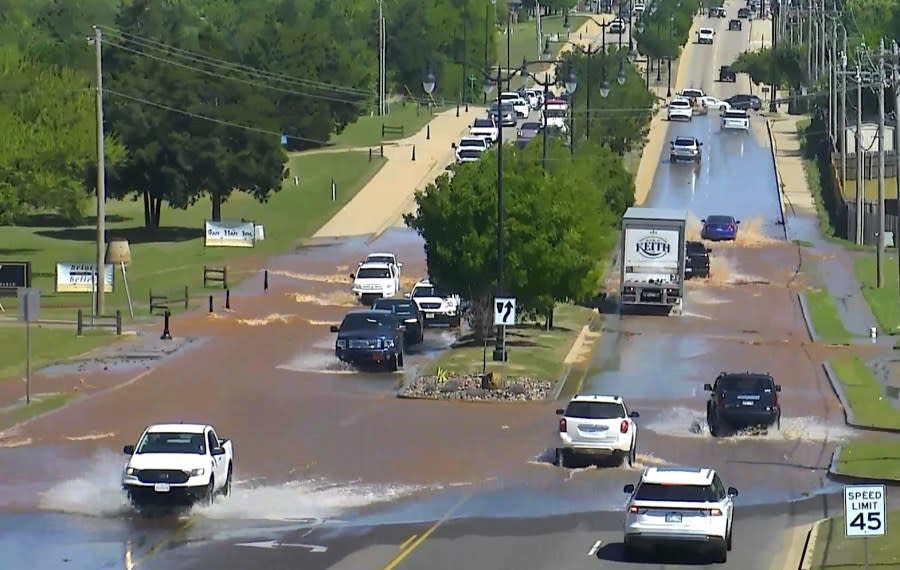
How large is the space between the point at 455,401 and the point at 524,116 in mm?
88843

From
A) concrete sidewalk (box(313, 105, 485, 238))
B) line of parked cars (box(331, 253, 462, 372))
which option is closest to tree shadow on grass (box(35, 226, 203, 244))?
concrete sidewalk (box(313, 105, 485, 238))

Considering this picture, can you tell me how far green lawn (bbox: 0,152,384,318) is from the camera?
7394cm

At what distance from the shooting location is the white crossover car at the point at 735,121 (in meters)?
128

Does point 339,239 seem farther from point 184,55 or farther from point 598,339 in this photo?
point 598,339

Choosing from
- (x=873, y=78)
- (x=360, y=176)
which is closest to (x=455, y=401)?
(x=873, y=78)

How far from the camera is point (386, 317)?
53.6 m

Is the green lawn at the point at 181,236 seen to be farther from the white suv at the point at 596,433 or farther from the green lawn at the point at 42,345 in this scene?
the white suv at the point at 596,433

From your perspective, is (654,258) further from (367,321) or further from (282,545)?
(282,545)

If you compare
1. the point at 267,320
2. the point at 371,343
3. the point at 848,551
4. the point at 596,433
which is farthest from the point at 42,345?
the point at 848,551

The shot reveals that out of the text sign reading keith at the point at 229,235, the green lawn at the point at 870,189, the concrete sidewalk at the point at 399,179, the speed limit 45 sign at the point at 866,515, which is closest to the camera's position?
the speed limit 45 sign at the point at 866,515

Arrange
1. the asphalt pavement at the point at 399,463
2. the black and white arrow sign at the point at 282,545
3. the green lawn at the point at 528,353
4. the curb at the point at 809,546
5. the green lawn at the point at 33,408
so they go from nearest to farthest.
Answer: the curb at the point at 809,546 → the black and white arrow sign at the point at 282,545 → the asphalt pavement at the point at 399,463 → the green lawn at the point at 33,408 → the green lawn at the point at 528,353

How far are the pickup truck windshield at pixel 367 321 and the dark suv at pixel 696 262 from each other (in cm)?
2690

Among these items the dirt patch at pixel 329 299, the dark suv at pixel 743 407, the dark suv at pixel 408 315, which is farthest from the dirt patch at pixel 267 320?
the dark suv at pixel 743 407

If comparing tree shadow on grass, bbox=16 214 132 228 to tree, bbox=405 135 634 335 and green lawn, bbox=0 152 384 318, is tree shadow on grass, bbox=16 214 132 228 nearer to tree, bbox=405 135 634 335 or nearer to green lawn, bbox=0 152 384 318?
green lawn, bbox=0 152 384 318
